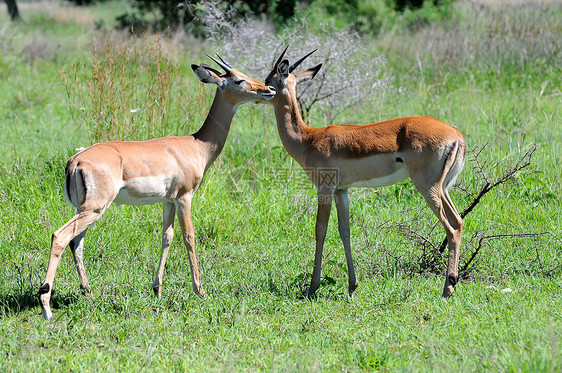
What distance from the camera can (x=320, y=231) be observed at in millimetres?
4629

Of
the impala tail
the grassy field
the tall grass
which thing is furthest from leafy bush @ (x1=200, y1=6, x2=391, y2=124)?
the impala tail

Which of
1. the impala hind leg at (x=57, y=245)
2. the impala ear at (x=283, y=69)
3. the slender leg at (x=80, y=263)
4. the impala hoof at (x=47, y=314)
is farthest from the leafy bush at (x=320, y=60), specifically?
the impala hoof at (x=47, y=314)

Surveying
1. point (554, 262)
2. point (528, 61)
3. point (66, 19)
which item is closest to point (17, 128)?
point (554, 262)

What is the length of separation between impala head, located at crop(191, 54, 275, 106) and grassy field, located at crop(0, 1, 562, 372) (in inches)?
49.4

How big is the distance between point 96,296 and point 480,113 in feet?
18.7

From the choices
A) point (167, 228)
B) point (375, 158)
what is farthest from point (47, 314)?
point (375, 158)

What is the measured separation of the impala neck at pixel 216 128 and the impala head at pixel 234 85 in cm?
7

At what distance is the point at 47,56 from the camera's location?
12.6 m

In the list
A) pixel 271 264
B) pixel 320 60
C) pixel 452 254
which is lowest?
pixel 271 264

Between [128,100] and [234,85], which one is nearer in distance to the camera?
[234,85]

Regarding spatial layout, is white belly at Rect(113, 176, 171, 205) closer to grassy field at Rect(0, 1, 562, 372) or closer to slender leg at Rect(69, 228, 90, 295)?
slender leg at Rect(69, 228, 90, 295)

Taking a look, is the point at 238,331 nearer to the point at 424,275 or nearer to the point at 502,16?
the point at 424,275

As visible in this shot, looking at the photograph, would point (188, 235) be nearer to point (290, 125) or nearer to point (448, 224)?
point (290, 125)

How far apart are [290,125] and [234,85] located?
50 cm
